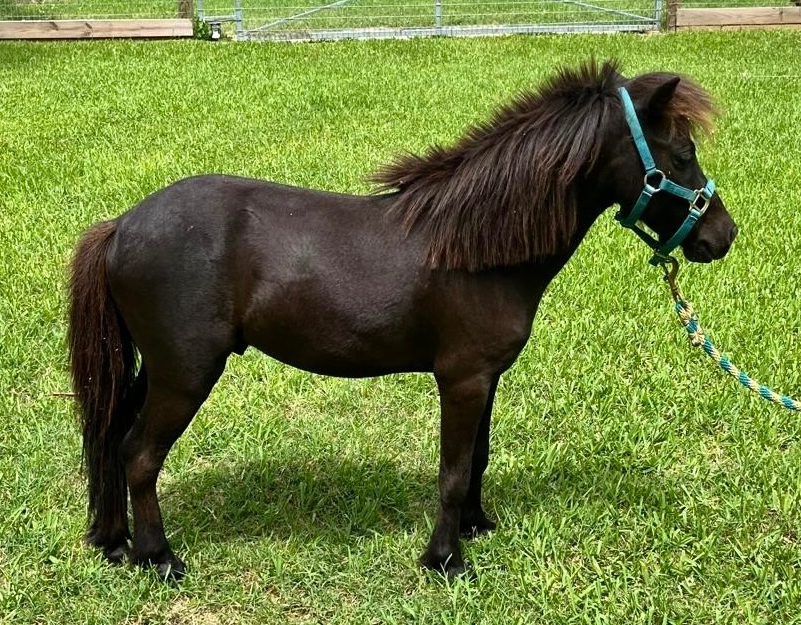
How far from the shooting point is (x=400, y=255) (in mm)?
2691

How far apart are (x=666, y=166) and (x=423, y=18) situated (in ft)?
50.2

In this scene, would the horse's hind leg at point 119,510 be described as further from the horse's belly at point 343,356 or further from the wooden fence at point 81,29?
the wooden fence at point 81,29

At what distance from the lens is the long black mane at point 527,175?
2527 millimetres

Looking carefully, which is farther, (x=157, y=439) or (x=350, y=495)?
(x=350, y=495)

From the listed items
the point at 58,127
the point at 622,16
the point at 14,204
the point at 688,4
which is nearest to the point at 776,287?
the point at 14,204

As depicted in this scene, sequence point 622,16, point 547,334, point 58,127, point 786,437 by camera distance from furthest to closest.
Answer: point 622,16 < point 58,127 < point 547,334 < point 786,437

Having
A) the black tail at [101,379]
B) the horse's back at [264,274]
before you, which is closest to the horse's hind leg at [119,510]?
the black tail at [101,379]

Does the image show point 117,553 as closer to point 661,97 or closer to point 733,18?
point 661,97

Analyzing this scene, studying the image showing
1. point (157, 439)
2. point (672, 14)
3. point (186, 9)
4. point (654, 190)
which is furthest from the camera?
point (672, 14)

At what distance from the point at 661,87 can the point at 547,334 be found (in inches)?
99.5

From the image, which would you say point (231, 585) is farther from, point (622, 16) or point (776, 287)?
point (622, 16)

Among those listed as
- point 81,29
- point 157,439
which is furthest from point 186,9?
point 157,439

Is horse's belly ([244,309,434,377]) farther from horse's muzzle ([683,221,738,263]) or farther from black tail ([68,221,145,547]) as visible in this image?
horse's muzzle ([683,221,738,263])

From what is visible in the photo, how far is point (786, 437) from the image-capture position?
3.80 metres
